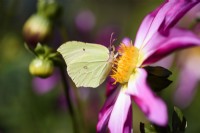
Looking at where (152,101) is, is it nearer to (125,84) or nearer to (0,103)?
(125,84)

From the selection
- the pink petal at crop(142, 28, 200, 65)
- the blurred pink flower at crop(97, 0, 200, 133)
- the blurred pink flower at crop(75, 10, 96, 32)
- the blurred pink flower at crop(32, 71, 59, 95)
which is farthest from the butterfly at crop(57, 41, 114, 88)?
the blurred pink flower at crop(75, 10, 96, 32)

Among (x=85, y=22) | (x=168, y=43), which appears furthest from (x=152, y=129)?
(x=85, y=22)

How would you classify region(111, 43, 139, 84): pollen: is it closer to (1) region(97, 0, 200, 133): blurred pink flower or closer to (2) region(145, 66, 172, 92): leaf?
(1) region(97, 0, 200, 133): blurred pink flower

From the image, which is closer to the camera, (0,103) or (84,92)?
(0,103)

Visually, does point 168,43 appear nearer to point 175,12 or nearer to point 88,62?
point 175,12

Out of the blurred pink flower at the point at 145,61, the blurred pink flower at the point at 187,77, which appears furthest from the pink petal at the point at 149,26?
the blurred pink flower at the point at 187,77

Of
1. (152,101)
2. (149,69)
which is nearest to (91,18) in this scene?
(149,69)

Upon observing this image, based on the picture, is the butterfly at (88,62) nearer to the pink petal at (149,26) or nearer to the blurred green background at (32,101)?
the pink petal at (149,26)
